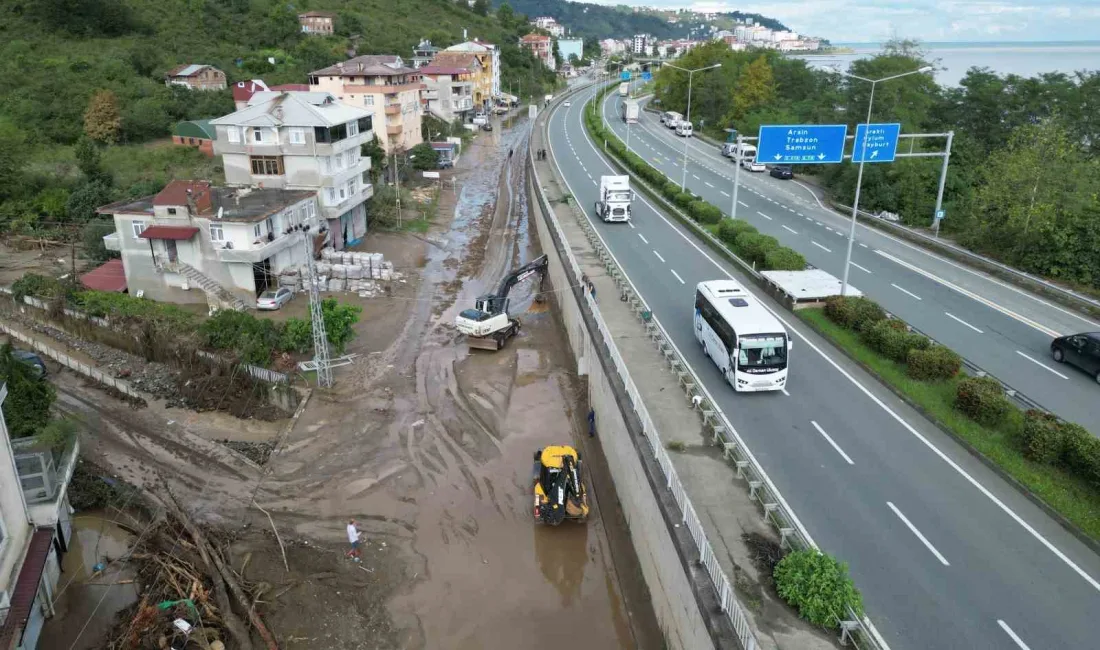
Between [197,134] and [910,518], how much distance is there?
61.4 m

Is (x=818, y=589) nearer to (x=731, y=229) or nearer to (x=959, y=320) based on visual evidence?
(x=959, y=320)

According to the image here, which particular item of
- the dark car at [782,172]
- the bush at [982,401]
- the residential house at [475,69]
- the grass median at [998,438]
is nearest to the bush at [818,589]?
the grass median at [998,438]

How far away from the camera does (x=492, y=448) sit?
23.2m

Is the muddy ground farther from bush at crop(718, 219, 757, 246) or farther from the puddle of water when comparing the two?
bush at crop(718, 219, 757, 246)

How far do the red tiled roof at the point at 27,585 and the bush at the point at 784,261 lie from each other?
1057 inches

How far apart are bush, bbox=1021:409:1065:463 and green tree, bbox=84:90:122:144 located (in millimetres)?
68360

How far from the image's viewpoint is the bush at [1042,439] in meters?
16.5

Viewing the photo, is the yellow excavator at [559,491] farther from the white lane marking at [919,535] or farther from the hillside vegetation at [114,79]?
the hillside vegetation at [114,79]

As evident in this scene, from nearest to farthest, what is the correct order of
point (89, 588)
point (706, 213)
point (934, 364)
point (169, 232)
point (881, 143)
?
point (89, 588) → point (934, 364) → point (169, 232) → point (881, 143) → point (706, 213)

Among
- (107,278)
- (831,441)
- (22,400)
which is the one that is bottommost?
(107,278)

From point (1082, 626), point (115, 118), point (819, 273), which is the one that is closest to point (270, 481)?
point (1082, 626)

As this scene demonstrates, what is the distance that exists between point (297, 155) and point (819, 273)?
94.7ft

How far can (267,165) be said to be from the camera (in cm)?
4059

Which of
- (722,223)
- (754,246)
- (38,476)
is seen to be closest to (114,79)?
(722,223)
